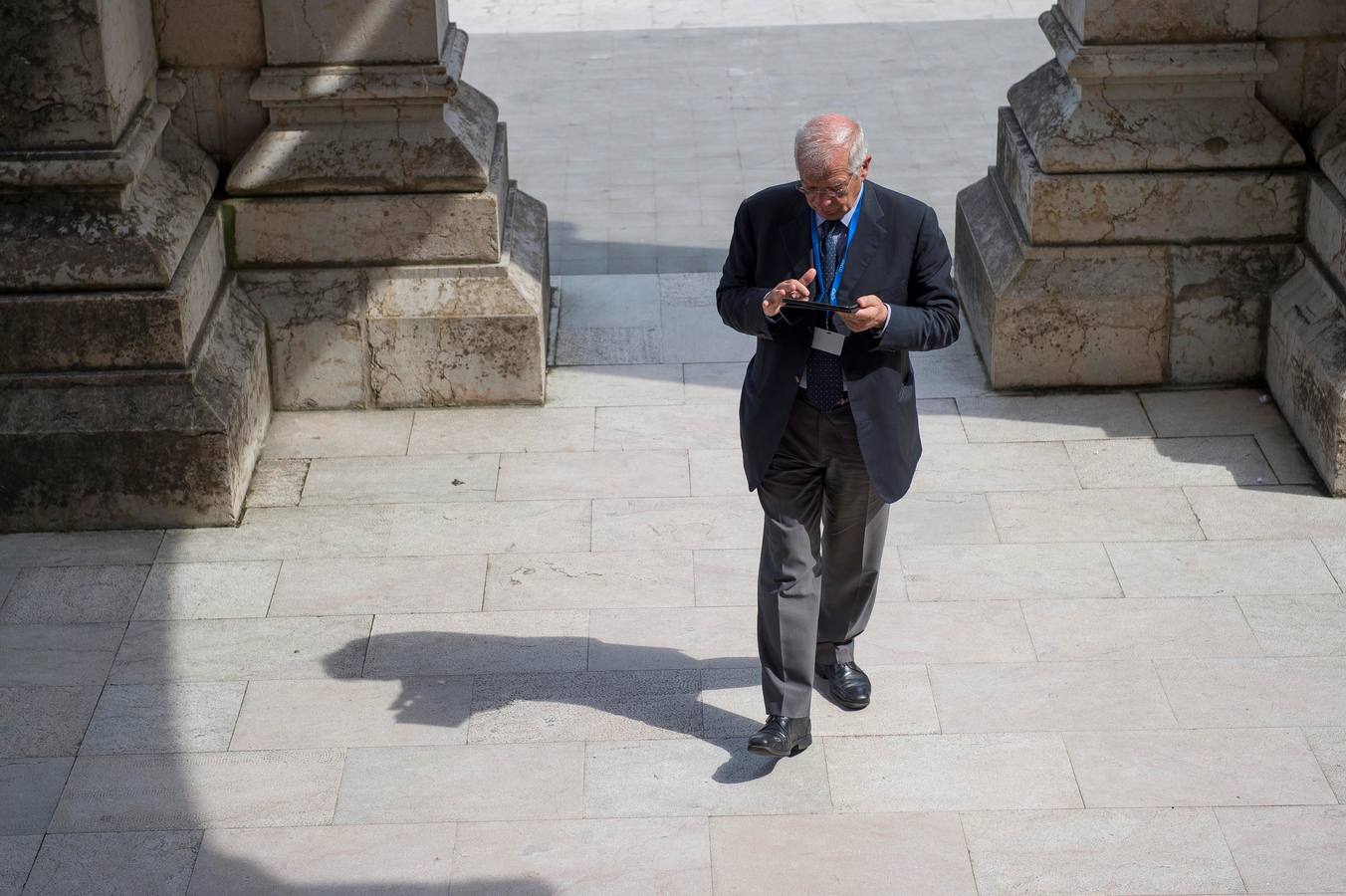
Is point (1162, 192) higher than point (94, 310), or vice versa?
point (1162, 192)

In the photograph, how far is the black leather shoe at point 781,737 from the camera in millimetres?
4789

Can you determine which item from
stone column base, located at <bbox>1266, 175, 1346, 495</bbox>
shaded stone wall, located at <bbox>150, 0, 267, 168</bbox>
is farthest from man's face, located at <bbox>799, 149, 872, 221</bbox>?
shaded stone wall, located at <bbox>150, 0, 267, 168</bbox>

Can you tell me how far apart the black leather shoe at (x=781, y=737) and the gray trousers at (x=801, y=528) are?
0.03 m

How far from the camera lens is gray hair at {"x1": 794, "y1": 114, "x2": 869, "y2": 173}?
14.2ft

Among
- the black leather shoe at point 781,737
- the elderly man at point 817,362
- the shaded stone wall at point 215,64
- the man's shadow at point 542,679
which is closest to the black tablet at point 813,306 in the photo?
the elderly man at point 817,362

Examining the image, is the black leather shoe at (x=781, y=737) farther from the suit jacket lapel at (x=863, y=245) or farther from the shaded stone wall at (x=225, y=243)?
the shaded stone wall at (x=225, y=243)

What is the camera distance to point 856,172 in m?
4.42

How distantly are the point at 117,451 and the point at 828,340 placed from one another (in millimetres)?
2850

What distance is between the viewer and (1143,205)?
6.86 metres

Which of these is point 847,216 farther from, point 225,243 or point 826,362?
point 225,243

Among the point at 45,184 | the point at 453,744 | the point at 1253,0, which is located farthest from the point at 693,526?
the point at 1253,0

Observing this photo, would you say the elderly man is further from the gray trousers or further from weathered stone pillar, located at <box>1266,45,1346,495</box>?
weathered stone pillar, located at <box>1266,45,1346,495</box>

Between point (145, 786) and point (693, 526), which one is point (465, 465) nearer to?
point (693, 526)

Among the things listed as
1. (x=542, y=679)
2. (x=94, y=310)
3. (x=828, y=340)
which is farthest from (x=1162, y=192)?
(x=94, y=310)
